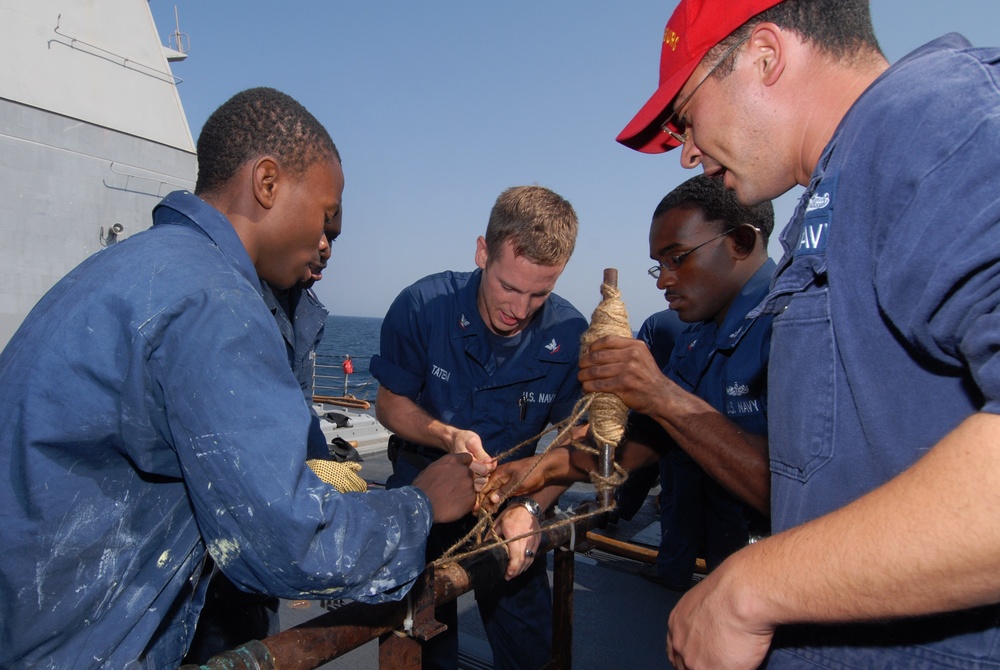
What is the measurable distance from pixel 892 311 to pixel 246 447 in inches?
43.9

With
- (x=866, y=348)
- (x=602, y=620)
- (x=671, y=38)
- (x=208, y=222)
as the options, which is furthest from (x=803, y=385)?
(x=602, y=620)

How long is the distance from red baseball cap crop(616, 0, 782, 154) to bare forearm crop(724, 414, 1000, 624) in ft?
3.13

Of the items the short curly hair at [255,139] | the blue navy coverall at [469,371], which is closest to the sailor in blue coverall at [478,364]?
the blue navy coverall at [469,371]

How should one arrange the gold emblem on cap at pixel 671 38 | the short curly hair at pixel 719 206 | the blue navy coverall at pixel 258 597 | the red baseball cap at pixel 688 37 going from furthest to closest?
the short curly hair at pixel 719 206 < the blue navy coverall at pixel 258 597 < the gold emblem on cap at pixel 671 38 < the red baseball cap at pixel 688 37

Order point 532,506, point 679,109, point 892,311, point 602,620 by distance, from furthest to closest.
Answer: point 602,620 < point 532,506 < point 679,109 < point 892,311

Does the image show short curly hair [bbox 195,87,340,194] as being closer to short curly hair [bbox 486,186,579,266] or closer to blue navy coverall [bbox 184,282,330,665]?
blue navy coverall [bbox 184,282,330,665]

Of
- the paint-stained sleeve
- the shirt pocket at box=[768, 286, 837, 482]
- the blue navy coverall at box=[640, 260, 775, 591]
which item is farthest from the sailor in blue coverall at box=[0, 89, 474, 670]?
the blue navy coverall at box=[640, 260, 775, 591]

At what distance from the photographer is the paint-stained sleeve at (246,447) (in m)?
1.18

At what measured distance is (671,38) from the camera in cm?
151

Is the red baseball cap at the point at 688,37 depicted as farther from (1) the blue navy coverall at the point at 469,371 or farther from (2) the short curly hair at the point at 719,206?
(1) the blue navy coverall at the point at 469,371

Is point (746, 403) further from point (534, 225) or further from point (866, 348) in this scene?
point (866, 348)

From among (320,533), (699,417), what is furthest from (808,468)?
(699,417)

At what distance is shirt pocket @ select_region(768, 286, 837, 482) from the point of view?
1.06 m

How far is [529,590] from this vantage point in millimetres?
2934
